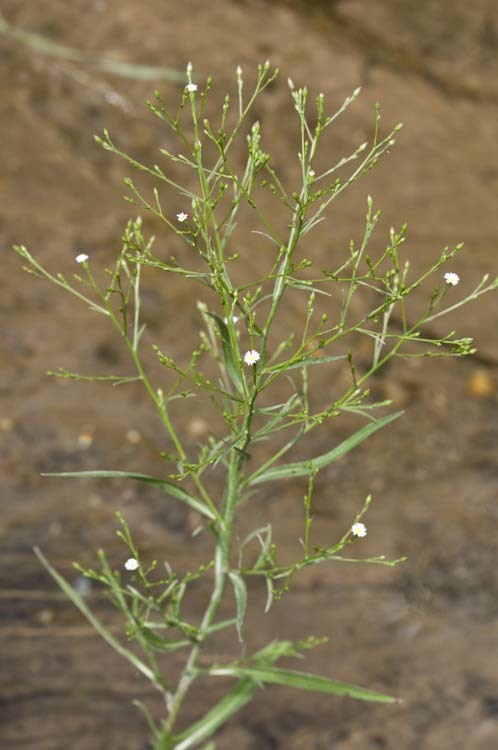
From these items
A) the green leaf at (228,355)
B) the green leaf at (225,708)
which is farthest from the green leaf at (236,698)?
the green leaf at (228,355)

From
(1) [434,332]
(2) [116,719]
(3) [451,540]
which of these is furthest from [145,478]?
(1) [434,332]

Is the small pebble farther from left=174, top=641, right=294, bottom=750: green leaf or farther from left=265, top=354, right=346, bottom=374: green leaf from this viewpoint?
left=265, top=354, right=346, bottom=374: green leaf

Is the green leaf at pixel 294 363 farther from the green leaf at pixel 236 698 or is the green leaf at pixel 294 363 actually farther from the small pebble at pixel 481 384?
the small pebble at pixel 481 384

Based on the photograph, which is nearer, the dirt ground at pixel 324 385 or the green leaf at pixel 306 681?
the green leaf at pixel 306 681

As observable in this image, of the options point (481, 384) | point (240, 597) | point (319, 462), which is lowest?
point (481, 384)

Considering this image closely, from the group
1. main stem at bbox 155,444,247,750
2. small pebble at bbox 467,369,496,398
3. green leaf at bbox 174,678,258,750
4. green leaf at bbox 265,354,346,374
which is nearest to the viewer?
green leaf at bbox 265,354,346,374

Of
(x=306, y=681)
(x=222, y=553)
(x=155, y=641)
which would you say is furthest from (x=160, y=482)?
(x=306, y=681)

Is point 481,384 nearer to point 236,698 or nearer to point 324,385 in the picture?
point 324,385

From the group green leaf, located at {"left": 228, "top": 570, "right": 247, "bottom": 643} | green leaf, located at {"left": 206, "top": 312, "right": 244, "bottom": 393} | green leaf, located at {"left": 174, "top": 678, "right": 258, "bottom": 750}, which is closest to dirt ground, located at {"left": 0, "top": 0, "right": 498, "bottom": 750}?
green leaf, located at {"left": 174, "top": 678, "right": 258, "bottom": 750}

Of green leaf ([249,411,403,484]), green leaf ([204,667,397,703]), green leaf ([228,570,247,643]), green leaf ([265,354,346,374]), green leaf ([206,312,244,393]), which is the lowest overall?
green leaf ([204,667,397,703])
